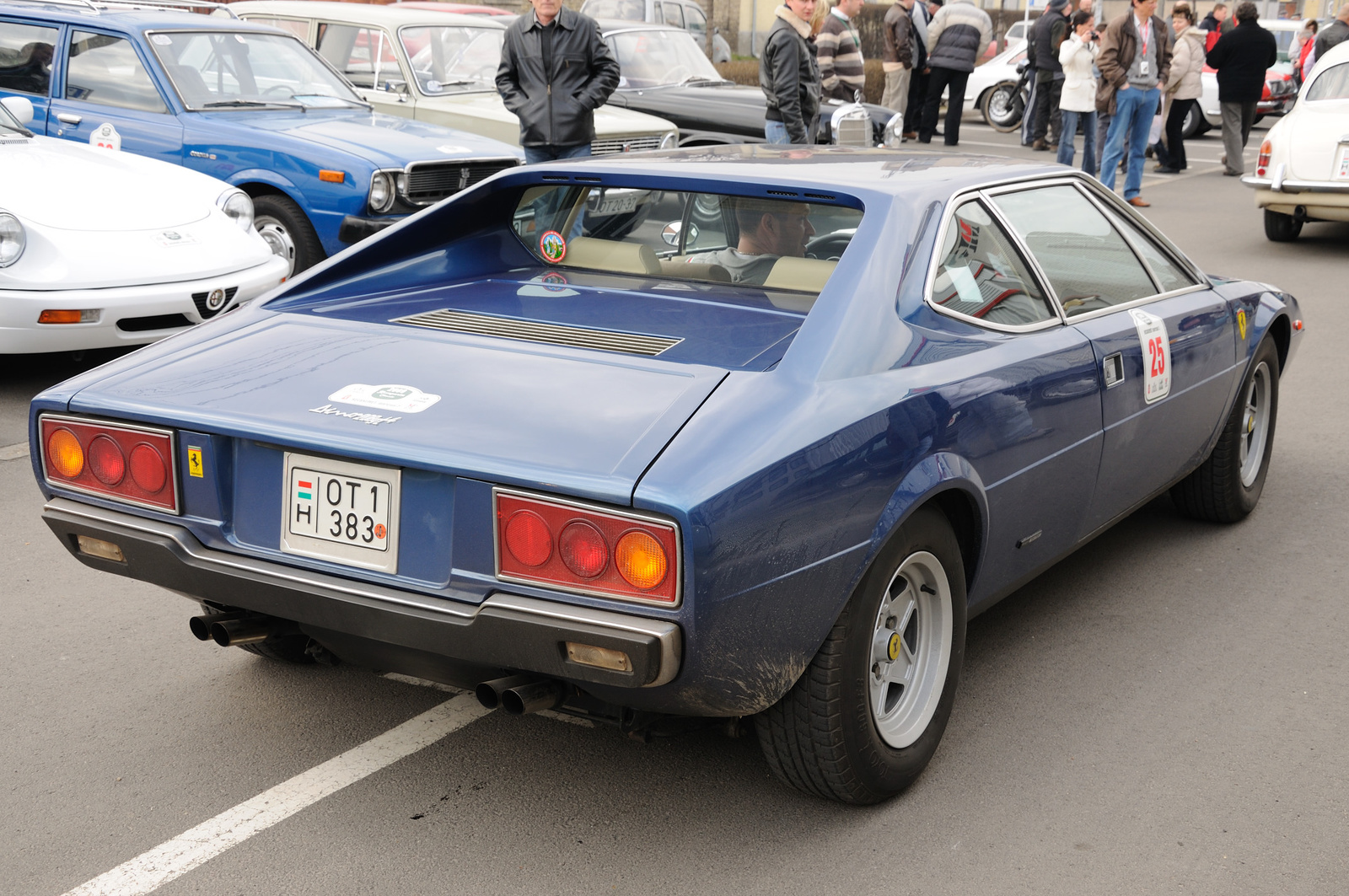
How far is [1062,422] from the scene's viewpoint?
11.2 ft

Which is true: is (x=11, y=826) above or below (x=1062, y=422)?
below

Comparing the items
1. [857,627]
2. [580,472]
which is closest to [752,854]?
[857,627]

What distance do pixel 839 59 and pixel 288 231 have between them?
241 inches

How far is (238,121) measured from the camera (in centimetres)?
810

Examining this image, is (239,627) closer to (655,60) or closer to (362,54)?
(362,54)

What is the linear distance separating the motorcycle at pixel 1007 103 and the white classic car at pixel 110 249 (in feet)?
56.9

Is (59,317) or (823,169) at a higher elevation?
(823,169)

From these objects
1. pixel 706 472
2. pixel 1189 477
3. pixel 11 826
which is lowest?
pixel 11 826

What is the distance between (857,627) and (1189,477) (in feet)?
8.39

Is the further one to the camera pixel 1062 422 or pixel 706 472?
pixel 1062 422

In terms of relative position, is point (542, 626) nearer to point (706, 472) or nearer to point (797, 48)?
point (706, 472)

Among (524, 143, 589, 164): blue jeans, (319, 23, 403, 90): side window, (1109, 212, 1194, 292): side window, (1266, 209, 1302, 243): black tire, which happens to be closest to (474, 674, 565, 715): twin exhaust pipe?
(1109, 212, 1194, 292): side window

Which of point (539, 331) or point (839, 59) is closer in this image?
point (539, 331)

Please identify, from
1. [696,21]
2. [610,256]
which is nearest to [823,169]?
[610,256]
